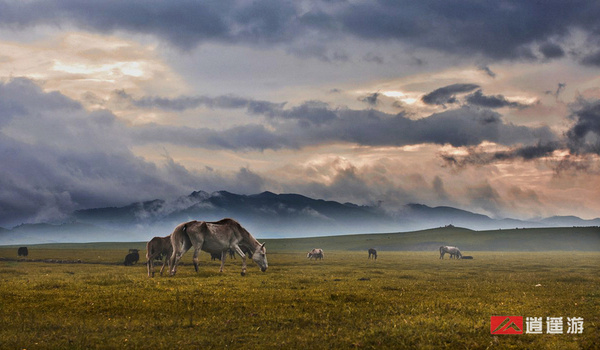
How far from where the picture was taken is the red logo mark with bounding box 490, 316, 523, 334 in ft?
52.2

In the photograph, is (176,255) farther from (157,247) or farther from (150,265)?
(157,247)

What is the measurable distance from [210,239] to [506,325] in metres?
22.5

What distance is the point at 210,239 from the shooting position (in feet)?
110

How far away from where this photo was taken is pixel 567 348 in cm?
1377

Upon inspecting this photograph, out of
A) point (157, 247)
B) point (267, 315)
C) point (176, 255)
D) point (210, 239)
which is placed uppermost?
point (210, 239)

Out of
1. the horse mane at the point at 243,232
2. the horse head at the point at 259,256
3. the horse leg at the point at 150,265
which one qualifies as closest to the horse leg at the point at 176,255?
the horse leg at the point at 150,265

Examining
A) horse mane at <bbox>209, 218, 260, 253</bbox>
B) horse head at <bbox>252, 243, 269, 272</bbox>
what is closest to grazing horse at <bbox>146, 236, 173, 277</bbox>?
horse mane at <bbox>209, 218, 260, 253</bbox>

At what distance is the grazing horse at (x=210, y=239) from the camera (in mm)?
32531

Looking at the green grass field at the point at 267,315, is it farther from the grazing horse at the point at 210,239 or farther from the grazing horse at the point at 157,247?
the grazing horse at the point at 157,247

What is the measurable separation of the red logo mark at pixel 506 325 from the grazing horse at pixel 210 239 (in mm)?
19979

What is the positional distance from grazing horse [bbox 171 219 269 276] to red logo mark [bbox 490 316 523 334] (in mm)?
19979

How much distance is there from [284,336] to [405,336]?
406cm

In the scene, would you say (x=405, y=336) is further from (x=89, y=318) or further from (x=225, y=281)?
(x=225, y=281)

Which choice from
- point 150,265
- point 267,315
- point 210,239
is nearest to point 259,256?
point 210,239
